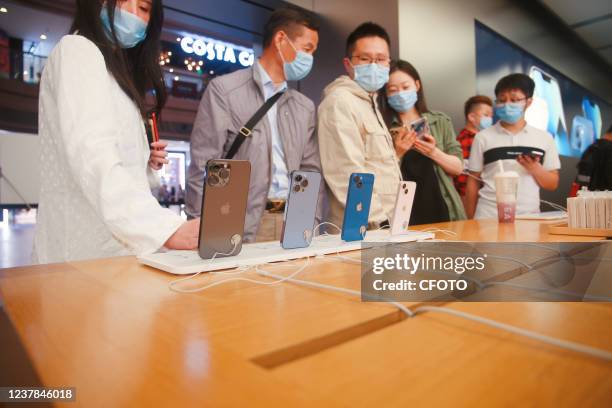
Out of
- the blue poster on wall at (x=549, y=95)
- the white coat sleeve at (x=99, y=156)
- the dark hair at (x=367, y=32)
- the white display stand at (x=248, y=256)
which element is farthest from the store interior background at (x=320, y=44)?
the white coat sleeve at (x=99, y=156)

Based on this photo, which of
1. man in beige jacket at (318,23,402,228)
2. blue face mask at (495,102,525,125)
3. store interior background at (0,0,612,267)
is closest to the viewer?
man in beige jacket at (318,23,402,228)

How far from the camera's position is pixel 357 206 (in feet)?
3.72

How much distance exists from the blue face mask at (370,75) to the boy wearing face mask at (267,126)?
0.28 m

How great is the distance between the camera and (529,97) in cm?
258

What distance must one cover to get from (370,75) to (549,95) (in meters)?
5.52

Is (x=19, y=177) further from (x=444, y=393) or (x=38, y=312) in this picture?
(x=444, y=393)

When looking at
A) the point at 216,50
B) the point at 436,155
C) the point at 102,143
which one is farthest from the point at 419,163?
the point at 216,50

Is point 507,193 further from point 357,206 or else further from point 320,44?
point 320,44

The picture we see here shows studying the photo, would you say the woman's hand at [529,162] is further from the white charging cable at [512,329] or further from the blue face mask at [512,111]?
the white charging cable at [512,329]

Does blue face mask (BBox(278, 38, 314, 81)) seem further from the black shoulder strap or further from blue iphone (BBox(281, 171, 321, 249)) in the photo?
blue iphone (BBox(281, 171, 321, 249))

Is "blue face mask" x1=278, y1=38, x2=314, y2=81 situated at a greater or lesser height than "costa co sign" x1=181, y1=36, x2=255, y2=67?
lesser

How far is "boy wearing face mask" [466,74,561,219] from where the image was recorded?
235cm

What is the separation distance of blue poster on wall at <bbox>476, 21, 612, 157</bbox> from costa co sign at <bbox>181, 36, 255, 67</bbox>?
2.35 metres

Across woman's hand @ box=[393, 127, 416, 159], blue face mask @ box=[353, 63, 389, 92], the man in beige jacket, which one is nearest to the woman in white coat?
the man in beige jacket
